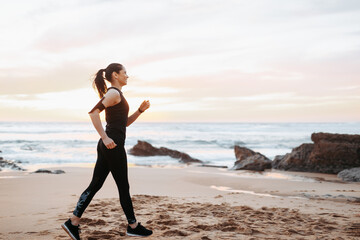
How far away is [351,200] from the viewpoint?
6562 mm

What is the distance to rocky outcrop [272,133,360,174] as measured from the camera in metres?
11.1

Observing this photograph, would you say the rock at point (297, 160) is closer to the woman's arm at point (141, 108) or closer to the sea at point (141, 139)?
the sea at point (141, 139)

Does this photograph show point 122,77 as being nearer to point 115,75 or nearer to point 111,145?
point 115,75

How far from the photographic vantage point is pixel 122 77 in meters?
4.00

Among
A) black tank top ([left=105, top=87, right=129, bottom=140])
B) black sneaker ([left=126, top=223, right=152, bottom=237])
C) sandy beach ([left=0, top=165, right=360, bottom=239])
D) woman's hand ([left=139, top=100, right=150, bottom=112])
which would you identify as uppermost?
woman's hand ([left=139, top=100, right=150, bottom=112])

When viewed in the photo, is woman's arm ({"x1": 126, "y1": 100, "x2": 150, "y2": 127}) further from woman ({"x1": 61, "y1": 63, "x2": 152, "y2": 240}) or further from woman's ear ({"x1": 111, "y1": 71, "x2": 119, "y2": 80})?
woman's ear ({"x1": 111, "y1": 71, "x2": 119, "y2": 80})

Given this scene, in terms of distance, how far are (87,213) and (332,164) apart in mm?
9169

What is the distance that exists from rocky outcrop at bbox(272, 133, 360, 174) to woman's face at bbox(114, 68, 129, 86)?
955 cm

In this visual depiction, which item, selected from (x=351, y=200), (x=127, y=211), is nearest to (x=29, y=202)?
(x=127, y=211)

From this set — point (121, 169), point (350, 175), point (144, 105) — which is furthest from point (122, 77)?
point (350, 175)

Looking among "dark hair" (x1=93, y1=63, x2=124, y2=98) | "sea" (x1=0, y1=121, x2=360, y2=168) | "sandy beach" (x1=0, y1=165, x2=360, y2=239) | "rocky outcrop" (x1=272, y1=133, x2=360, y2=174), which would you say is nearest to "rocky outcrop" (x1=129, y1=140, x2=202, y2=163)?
"sea" (x1=0, y1=121, x2=360, y2=168)

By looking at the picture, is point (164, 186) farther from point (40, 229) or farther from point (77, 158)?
point (77, 158)

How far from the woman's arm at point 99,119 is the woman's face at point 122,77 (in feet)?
0.84

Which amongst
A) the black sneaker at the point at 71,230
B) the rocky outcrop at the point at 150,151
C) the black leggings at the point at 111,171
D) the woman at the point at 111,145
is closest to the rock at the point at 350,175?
the woman at the point at 111,145
